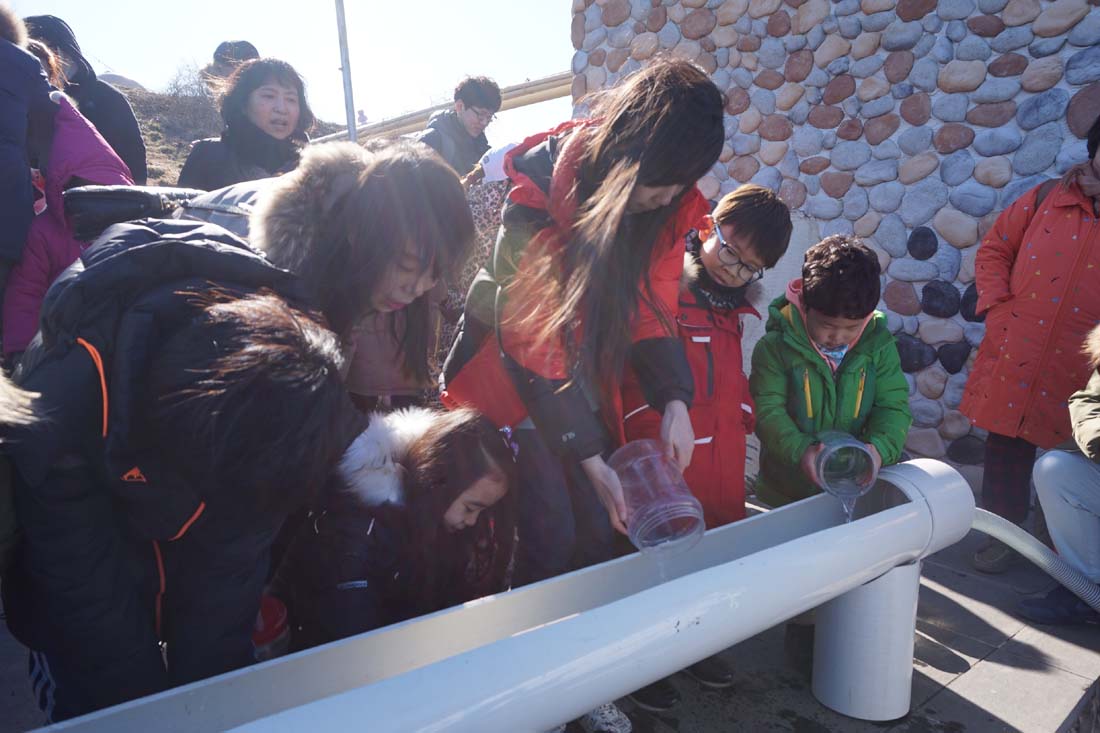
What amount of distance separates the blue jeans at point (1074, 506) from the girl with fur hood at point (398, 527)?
2.00m

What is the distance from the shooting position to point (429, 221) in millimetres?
1522

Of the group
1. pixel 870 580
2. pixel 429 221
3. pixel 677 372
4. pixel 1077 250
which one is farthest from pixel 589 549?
pixel 1077 250

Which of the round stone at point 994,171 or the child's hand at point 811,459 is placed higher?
the round stone at point 994,171

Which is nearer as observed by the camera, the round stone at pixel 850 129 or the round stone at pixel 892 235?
the round stone at pixel 892 235

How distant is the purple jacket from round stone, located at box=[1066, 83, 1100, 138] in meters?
3.82

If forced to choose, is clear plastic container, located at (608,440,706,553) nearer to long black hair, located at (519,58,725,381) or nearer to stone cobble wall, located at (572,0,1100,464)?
long black hair, located at (519,58,725,381)

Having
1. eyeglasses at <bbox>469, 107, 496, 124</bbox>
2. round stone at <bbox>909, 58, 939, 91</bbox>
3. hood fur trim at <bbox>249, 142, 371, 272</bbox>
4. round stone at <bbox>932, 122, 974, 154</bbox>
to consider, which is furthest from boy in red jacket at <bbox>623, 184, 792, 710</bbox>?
round stone at <bbox>909, 58, 939, 91</bbox>

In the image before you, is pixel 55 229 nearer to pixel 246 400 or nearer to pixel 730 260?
pixel 246 400

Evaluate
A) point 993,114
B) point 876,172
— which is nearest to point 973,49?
point 993,114

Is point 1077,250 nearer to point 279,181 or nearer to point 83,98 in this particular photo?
point 279,181

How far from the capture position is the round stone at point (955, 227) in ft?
11.6

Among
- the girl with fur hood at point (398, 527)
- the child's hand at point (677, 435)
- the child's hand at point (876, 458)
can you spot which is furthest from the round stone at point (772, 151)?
the girl with fur hood at point (398, 527)

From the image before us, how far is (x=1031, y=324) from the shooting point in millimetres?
→ 2990

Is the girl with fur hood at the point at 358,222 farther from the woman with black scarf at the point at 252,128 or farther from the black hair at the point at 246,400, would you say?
the woman with black scarf at the point at 252,128
